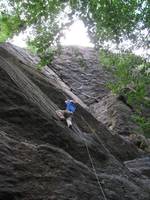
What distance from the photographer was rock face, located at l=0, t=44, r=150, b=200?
6.05 meters

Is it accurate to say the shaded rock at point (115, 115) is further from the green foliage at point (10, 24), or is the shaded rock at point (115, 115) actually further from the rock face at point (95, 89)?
the green foliage at point (10, 24)

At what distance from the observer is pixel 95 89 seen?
19938 millimetres

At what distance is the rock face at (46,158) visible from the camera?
6051mm

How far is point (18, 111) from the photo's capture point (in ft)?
26.1

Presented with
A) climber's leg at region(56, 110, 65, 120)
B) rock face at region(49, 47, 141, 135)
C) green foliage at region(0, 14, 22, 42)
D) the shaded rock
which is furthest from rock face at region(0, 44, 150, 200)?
rock face at region(49, 47, 141, 135)

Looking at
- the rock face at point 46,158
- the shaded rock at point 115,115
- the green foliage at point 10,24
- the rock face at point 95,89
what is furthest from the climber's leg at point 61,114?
the shaded rock at point 115,115

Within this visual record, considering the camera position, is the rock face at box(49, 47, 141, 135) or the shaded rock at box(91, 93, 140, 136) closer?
the shaded rock at box(91, 93, 140, 136)

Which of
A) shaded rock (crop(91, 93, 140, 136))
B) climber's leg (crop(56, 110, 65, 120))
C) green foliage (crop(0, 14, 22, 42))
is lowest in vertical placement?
climber's leg (crop(56, 110, 65, 120))

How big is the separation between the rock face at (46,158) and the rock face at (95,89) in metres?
4.36

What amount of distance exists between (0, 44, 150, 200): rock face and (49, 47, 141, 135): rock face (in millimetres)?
4359

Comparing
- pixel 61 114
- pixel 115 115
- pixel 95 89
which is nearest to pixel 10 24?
pixel 61 114

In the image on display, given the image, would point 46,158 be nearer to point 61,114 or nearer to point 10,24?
point 61,114

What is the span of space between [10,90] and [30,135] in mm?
1513

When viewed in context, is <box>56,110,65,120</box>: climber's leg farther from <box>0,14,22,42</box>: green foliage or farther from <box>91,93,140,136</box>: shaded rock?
<box>91,93,140,136</box>: shaded rock
